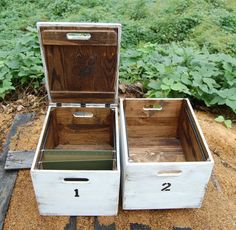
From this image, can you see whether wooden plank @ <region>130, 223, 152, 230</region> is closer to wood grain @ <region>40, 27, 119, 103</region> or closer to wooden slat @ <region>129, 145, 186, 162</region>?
wooden slat @ <region>129, 145, 186, 162</region>

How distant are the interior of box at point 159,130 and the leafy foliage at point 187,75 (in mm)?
462

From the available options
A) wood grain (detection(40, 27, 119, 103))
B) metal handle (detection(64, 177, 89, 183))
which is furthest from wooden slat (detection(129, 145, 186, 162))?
metal handle (detection(64, 177, 89, 183))

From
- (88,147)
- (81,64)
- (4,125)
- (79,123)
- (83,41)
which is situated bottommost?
(4,125)

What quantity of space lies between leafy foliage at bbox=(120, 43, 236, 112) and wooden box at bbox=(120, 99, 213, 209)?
1.55 feet

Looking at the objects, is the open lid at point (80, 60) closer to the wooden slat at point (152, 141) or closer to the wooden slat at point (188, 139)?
the wooden slat at point (152, 141)

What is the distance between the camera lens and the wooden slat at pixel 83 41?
1.40 meters

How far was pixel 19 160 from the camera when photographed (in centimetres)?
169

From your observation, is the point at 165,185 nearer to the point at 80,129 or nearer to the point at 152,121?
the point at 152,121

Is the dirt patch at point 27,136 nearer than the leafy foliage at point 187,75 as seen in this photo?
Yes

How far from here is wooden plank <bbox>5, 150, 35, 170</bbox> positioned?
1.65 meters

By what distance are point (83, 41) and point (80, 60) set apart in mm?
121

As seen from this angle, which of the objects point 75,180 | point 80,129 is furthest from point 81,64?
point 75,180

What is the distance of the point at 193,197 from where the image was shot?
1325mm

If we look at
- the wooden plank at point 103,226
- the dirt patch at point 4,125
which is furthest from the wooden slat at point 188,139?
the dirt patch at point 4,125
